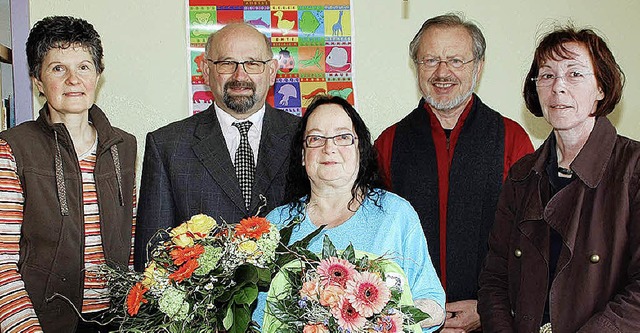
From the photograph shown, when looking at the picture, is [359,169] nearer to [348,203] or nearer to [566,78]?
[348,203]

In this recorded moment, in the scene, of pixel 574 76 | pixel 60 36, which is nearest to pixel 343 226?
pixel 574 76

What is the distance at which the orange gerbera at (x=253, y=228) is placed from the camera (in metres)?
1.88

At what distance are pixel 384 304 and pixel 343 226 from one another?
0.54 meters

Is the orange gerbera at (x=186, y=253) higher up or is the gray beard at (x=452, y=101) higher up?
the gray beard at (x=452, y=101)

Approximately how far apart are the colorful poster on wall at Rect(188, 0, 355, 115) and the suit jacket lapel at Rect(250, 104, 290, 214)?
0.88 m

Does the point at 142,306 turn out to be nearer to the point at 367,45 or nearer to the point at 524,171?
the point at 524,171

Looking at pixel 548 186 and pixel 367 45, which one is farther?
pixel 367 45

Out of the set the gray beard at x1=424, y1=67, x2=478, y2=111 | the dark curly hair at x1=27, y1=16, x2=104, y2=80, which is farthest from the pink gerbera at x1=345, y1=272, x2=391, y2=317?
the dark curly hair at x1=27, y1=16, x2=104, y2=80

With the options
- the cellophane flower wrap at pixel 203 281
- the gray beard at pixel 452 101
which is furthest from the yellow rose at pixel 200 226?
the gray beard at pixel 452 101

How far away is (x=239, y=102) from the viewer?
2734 millimetres

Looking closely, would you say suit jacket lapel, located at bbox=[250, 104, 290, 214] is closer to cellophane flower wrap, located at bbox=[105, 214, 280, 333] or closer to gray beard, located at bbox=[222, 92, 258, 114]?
gray beard, located at bbox=[222, 92, 258, 114]

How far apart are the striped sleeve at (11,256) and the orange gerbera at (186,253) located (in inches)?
31.4

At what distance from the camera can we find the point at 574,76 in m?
2.21

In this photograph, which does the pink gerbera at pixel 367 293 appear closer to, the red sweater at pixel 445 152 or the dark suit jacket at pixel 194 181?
the dark suit jacket at pixel 194 181
